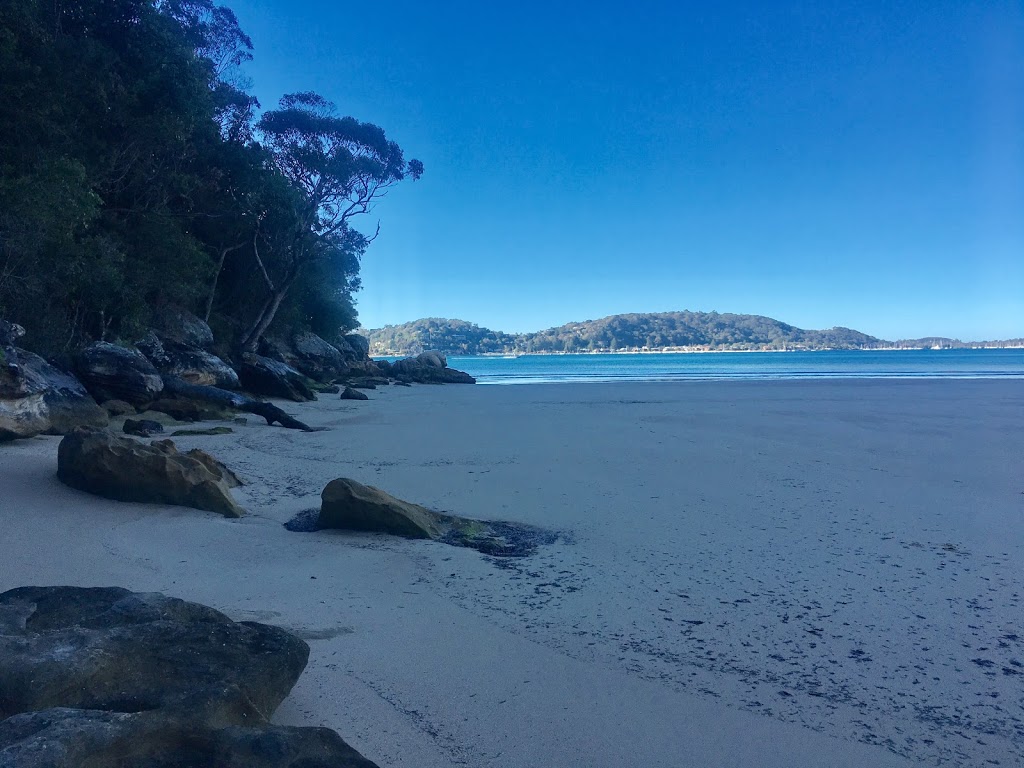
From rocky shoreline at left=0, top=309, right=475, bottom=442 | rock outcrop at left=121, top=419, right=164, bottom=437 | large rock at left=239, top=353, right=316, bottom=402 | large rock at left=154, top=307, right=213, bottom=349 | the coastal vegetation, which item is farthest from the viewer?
the coastal vegetation

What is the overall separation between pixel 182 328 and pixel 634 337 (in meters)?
129

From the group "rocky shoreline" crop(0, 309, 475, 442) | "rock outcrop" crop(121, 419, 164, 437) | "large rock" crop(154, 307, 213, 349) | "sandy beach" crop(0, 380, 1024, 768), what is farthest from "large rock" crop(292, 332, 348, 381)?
"sandy beach" crop(0, 380, 1024, 768)

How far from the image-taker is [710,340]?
141 m

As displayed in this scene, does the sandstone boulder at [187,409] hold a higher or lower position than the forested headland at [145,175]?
lower

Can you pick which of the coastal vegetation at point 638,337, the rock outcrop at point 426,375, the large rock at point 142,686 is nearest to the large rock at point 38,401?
the large rock at point 142,686

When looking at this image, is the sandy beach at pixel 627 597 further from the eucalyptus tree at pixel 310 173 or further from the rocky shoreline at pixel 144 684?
the eucalyptus tree at pixel 310 173

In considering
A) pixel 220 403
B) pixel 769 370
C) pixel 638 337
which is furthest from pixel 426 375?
pixel 638 337

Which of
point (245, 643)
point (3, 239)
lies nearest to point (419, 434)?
point (3, 239)

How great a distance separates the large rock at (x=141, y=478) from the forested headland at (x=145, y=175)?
740 centimetres

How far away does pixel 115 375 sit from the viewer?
10.9 meters

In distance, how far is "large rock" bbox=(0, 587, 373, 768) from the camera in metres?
1.90

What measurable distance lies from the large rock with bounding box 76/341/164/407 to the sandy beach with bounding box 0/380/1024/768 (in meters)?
3.49

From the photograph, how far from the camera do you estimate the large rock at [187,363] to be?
593 inches

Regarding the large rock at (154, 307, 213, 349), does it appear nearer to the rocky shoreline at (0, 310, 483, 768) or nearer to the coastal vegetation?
the rocky shoreline at (0, 310, 483, 768)
